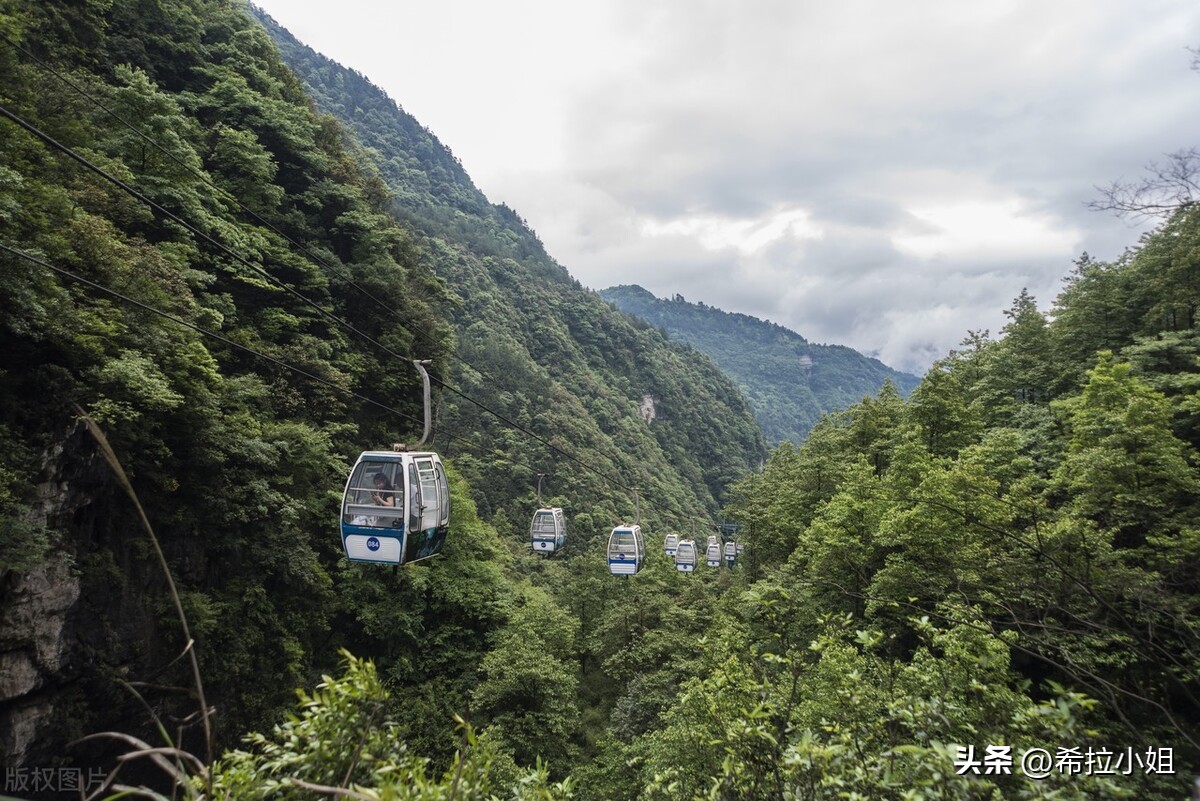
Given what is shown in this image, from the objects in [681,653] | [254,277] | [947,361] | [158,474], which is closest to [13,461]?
[158,474]

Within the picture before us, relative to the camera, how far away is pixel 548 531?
22438 mm

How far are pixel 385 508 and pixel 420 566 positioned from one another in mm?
10104

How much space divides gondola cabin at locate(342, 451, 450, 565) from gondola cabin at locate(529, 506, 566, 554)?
37.4 ft

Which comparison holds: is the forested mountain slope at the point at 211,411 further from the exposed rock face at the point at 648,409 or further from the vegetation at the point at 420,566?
the exposed rock face at the point at 648,409

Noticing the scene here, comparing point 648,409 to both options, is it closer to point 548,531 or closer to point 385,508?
point 548,531

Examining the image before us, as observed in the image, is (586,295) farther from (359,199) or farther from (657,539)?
(359,199)

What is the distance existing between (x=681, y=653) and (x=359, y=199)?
2252cm

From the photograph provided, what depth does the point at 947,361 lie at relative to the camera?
2870 cm

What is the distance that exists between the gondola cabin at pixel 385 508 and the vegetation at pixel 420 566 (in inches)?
116

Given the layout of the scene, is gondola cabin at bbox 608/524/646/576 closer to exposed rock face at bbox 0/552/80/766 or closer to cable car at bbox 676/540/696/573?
cable car at bbox 676/540/696/573

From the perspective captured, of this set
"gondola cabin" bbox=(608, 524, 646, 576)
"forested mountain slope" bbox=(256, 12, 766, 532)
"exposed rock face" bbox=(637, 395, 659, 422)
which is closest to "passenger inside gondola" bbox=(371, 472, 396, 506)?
"gondola cabin" bbox=(608, 524, 646, 576)

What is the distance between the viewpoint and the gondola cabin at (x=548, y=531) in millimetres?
21906

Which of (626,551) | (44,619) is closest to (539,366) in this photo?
(626,551)

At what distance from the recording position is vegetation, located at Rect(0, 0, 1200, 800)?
4.20 meters
